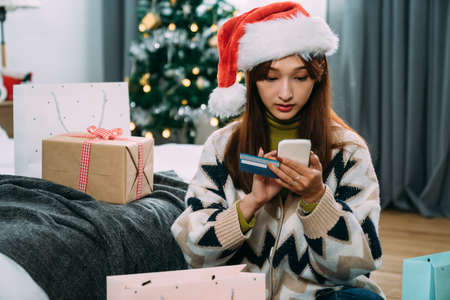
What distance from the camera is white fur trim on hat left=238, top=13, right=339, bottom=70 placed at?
119 centimetres

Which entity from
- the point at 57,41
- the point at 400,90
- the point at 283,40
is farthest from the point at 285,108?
the point at 57,41

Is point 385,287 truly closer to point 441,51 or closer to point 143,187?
point 143,187

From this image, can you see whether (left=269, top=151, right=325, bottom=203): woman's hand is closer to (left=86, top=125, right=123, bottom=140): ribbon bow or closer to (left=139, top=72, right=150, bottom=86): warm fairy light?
(left=86, top=125, right=123, bottom=140): ribbon bow

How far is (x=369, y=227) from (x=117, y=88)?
96cm

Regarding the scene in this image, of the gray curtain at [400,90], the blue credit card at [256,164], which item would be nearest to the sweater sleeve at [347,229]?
the blue credit card at [256,164]

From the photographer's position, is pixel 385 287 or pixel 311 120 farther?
pixel 385 287

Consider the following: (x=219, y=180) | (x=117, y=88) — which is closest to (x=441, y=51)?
(x=117, y=88)

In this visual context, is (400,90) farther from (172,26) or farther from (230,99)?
(230,99)

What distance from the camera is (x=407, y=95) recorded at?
351cm

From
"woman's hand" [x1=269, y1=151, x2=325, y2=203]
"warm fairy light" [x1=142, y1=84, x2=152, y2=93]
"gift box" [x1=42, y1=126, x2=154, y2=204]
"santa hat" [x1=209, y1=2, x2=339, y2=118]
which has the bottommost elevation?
"gift box" [x1=42, y1=126, x2=154, y2=204]

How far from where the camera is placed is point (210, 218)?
1198mm

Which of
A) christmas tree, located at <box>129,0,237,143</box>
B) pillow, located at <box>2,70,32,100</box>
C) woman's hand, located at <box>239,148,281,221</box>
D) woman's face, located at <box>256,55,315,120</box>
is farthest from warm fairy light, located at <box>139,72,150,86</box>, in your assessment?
woman's hand, located at <box>239,148,281,221</box>

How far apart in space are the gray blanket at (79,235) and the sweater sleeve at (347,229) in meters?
0.49

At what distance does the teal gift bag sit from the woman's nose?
1.36 ft
